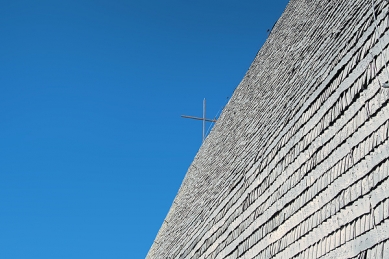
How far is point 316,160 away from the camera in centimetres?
384

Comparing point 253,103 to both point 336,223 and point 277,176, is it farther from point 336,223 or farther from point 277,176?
point 336,223

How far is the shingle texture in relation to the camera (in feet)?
10.3

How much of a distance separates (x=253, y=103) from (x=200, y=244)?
2.56 metres

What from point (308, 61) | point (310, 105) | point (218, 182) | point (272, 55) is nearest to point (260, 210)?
point (310, 105)

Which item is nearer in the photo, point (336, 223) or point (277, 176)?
point (336, 223)

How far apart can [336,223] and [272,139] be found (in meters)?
1.79

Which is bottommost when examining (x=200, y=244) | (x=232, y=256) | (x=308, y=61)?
(x=232, y=256)

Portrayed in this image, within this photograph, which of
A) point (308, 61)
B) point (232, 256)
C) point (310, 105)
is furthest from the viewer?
point (308, 61)

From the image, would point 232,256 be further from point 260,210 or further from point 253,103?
point 253,103

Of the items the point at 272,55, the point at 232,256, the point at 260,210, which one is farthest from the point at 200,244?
the point at 272,55

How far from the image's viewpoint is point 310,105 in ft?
14.0

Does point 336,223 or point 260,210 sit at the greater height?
point 260,210

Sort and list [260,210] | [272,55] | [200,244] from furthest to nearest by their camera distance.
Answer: [272,55], [200,244], [260,210]

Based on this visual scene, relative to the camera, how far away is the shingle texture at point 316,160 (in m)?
3.13
